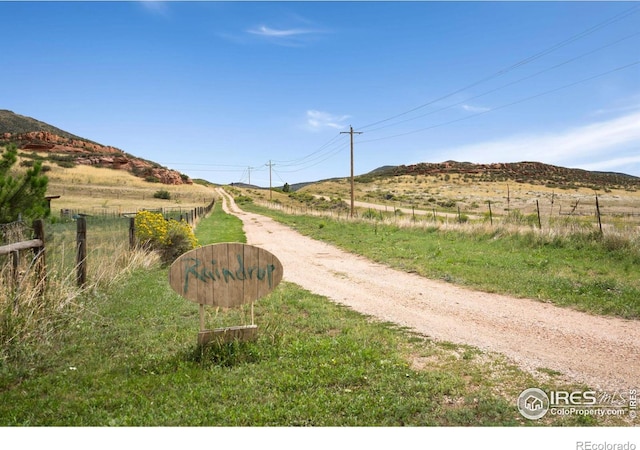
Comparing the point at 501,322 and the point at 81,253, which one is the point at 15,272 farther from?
the point at 501,322

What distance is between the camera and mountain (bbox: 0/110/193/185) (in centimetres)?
10494

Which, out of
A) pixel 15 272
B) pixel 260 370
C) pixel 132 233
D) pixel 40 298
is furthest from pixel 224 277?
pixel 132 233

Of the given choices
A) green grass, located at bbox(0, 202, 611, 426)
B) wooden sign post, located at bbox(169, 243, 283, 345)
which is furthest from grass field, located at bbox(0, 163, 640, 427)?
wooden sign post, located at bbox(169, 243, 283, 345)

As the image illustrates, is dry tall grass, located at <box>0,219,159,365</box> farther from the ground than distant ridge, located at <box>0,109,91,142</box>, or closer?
closer

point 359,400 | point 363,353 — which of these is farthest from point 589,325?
point 359,400

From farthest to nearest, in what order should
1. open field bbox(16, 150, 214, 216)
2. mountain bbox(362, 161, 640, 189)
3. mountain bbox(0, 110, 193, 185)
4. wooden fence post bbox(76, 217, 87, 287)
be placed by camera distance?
mountain bbox(0, 110, 193, 185) → mountain bbox(362, 161, 640, 189) → open field bbox(16, 150, 214, 216) → wooden fence post bbox(76, 217, 87, 287)

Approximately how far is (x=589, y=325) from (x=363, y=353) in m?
3.99

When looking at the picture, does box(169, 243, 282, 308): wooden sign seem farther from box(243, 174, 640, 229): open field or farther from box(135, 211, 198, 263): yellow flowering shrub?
box(243, 174, 640, 229): open field

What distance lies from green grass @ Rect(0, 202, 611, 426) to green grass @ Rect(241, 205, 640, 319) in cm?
418

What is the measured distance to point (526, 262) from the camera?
12844 mm

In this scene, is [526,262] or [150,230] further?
[150,230]

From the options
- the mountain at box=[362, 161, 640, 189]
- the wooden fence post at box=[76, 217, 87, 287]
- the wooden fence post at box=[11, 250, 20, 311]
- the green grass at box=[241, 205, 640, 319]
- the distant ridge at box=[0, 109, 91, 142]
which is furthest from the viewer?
the distant ridge at box=[0, 109, 91, 142]

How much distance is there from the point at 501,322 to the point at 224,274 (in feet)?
14.8

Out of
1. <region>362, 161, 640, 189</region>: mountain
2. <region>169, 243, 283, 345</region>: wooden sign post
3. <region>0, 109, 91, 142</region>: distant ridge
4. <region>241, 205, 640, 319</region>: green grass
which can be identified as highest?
<region>0, 109, 91, 142</region>: distant ridge
